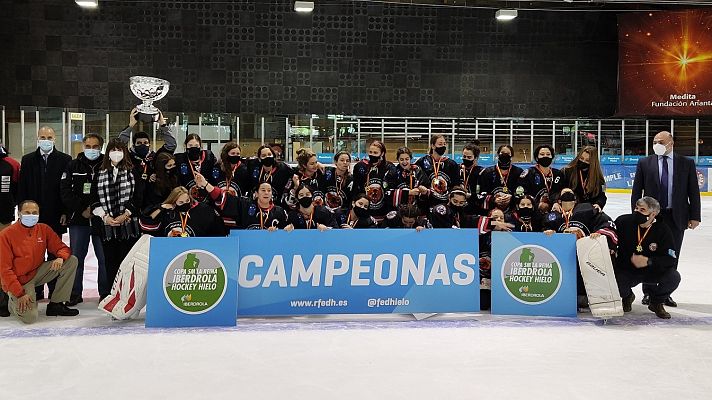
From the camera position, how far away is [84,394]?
12.0ft

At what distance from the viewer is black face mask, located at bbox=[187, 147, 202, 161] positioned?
629 cm

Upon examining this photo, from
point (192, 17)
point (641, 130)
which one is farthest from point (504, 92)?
point (192, 17)

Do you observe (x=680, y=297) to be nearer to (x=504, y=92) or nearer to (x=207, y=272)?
(x=207, y=272)

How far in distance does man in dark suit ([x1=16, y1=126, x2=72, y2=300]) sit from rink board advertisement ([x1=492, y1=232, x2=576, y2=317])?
152 inches

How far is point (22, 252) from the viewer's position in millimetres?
5500

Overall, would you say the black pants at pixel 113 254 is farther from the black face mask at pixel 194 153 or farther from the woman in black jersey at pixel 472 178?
the woman in black jersey at pixel 472 178

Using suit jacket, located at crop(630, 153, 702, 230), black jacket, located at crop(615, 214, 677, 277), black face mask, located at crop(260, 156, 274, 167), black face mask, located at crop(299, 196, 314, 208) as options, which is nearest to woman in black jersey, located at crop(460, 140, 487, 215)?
black jacket, located at crop(615, 214, 677, 277)

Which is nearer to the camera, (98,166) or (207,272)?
(207,272)

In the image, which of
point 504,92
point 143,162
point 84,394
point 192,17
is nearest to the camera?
point 84,394

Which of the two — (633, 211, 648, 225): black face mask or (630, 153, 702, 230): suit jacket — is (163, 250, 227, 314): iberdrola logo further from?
(630, 153, 702, 230): suit jacket

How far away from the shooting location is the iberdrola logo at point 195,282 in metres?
5.24

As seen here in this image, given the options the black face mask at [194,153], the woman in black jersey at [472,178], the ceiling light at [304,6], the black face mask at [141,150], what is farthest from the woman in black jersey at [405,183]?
the ceiling light at [304,6]

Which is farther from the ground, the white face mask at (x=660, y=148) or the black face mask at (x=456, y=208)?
the white face mask at (x=660, y=148)

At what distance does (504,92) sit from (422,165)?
1495 cm
